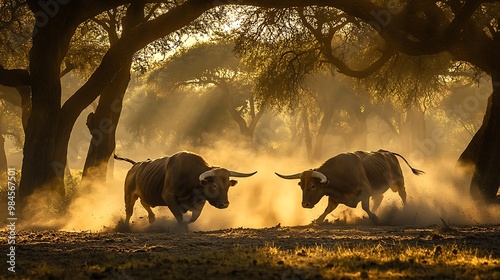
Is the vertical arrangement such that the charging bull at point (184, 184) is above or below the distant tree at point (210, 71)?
below

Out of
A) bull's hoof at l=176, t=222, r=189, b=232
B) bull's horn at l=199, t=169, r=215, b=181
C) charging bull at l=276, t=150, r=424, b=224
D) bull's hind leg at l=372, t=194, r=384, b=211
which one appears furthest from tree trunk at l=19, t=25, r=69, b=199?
bull's hind leg at l=372, t=194, r=384, b=211

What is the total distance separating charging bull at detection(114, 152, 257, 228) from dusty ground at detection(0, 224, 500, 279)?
1655 millimetres

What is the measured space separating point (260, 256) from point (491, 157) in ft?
41.3

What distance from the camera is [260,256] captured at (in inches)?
399

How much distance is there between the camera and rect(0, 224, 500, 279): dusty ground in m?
8.51

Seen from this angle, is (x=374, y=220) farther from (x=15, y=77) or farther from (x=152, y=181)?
(x=15, y=77)

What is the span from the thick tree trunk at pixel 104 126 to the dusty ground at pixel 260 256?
33.9 ft

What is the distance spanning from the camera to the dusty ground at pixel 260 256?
8508mm

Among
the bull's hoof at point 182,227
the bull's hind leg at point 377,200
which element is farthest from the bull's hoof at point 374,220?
the bull's hoof at point 182,227

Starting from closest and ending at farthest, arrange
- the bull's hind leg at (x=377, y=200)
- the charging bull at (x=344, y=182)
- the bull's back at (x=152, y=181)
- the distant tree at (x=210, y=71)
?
the bull's back at (x=152, y=181) < the charging bull at (x=344, y=182) < the bull's hind leg at (x=377, y=200) < the distant tree at (x=210, y=71)

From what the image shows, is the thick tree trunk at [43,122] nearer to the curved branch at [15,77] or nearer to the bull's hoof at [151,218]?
the curved branch at [15,77]

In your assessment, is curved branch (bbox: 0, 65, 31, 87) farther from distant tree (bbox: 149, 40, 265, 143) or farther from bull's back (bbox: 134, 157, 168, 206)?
distant tree (bbox: 149, 40, 265, 143)

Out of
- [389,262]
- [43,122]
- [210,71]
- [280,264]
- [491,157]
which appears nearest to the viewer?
[280,264]

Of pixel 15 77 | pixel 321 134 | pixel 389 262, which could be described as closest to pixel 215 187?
pixel 389 262
